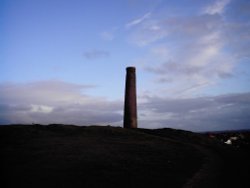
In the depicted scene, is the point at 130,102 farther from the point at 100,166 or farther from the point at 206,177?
the point at 206,177

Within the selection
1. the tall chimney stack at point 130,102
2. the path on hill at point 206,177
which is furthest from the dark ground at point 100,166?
the tall chimney stack at point 130,102

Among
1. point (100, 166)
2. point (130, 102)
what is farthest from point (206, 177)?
point (130, 102)

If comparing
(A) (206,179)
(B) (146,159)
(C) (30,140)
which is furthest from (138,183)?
→ (C) (30,140)

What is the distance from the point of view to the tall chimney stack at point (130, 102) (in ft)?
102

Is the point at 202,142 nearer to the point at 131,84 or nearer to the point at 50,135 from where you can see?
the point at 131,84

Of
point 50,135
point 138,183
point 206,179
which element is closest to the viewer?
point 138,183

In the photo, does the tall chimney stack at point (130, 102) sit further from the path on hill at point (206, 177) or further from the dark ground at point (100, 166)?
the path on hill at point (206, 177)

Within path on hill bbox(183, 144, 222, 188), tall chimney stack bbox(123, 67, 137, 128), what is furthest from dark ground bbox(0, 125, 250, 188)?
tall chimney stack bbox(123, 67, 137, 128)

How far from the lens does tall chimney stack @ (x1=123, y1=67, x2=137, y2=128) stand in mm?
31188

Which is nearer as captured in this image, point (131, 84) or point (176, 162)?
point (176, 162)

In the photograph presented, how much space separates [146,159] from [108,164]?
2.40 metres

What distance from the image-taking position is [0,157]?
539 inches

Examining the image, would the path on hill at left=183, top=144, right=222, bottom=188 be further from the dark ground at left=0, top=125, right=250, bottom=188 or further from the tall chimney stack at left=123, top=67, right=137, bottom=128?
the tall chimney stack at left=123, top=67, right=137, bottom=128

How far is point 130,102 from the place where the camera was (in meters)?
31.5
